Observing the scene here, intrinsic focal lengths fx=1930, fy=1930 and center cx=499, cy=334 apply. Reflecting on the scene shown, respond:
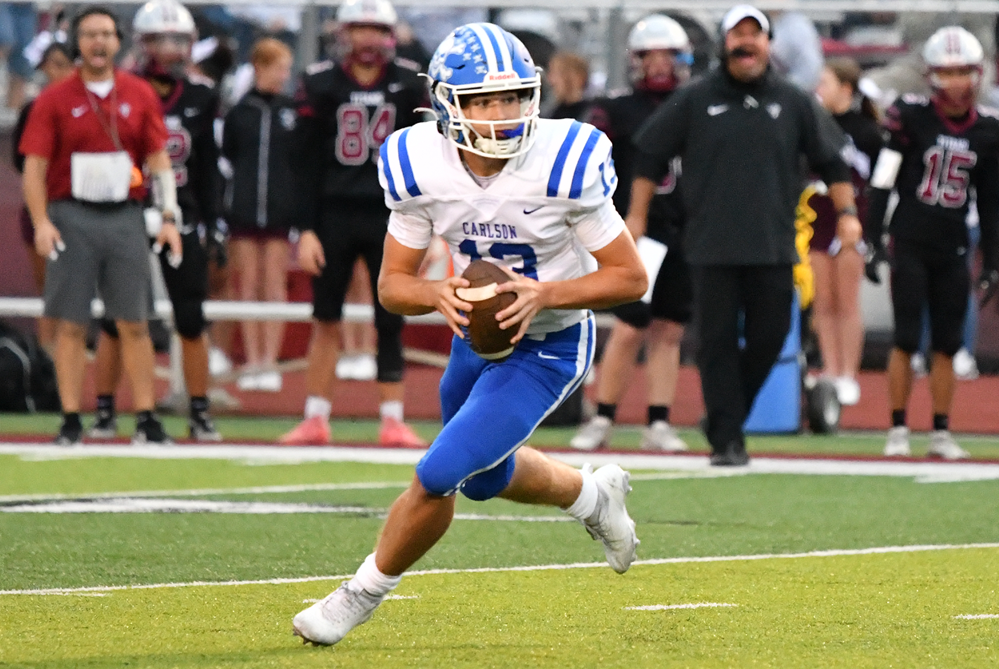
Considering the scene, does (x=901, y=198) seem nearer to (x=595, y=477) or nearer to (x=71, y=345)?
(x=71, y=345)

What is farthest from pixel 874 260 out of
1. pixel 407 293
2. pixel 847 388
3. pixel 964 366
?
pixel 407 293

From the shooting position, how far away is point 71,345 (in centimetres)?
857

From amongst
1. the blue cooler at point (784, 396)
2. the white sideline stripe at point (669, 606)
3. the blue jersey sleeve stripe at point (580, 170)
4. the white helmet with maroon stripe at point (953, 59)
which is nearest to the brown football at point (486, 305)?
the blue jersey sleeve stripe at point (580, 170)

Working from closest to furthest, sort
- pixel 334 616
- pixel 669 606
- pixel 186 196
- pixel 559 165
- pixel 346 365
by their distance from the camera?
pixel 334 616
pixel 559 165
pixel 669 606
pixel 186 196
pixel 346 365

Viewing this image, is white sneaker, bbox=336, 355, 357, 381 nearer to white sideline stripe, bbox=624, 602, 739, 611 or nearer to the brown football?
white sideline stripe, bbox=624, 602, 739, 611

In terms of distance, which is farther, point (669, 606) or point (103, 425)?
point (103, 425)

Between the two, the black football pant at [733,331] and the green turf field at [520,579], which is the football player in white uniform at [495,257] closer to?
the green turf field at [520,579]

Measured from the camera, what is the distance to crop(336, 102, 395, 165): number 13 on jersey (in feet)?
28.7

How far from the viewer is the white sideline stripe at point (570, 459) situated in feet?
26.4

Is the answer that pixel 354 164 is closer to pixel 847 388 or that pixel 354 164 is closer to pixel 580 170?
pixel 847 388

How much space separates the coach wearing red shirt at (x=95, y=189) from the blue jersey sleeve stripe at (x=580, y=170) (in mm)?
4375

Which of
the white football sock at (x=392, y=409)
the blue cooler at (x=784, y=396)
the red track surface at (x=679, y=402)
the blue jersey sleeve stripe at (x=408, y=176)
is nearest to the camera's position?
the blue jersey sleeve stripe at (x=408, y=176)

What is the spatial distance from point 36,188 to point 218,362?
3.46 m

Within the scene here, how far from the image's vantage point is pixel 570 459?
8.43 metres
